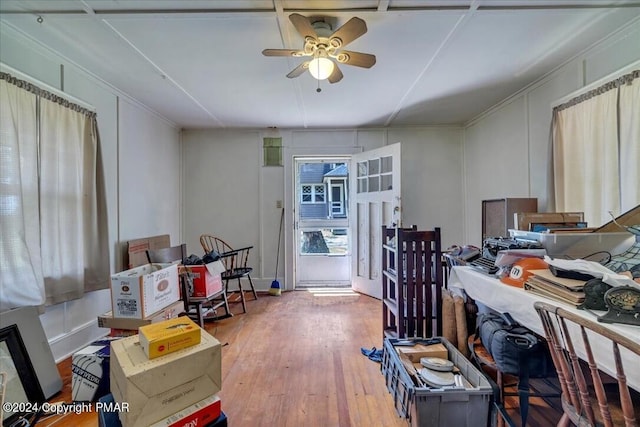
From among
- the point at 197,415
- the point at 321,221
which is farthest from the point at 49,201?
the point at 321,221

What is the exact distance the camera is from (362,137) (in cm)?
409

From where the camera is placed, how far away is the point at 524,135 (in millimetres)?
2867

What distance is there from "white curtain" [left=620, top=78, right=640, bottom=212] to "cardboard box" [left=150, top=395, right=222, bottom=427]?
2.72 metres

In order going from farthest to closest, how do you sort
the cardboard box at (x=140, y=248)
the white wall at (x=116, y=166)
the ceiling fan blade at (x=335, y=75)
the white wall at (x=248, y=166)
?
the cardboard box at (x=140, y=248)
the white wall at (x=248, y=166)
the white wall at (x=116, y=166)
the ceiling fan blade at (x=335, y=75)

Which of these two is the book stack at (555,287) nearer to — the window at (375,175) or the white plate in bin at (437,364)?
the white plate in bin at (437,364)

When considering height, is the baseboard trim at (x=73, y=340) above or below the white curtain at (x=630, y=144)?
below

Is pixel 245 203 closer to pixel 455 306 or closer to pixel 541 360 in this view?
pixel 455 306

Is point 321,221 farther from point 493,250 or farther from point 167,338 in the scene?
point 167,338

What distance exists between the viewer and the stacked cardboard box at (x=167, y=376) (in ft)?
3.54

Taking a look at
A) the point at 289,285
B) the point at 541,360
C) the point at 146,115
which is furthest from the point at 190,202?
the point at 541,360

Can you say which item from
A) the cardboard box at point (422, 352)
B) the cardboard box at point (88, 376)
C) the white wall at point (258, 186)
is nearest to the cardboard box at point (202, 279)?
the cardboard box at point (88, 376)

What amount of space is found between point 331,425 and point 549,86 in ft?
10.7

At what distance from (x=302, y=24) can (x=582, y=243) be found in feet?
6.34

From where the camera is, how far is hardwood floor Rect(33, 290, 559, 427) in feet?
5.28
